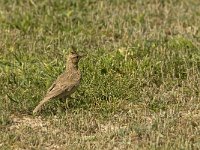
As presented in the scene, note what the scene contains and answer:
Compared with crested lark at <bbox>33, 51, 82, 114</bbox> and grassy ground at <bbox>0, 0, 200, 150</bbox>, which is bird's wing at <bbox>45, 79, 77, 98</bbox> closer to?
crested lark at <bbox>33, 51, 82, 114</bbox>

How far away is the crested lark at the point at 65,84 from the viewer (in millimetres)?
10328

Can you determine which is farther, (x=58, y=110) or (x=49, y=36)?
(x=49, y=36)

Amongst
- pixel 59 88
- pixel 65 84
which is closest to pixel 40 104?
pixel 59 88

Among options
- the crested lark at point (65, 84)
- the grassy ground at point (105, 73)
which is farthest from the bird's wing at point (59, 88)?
the grassy ground at point (105, 73)

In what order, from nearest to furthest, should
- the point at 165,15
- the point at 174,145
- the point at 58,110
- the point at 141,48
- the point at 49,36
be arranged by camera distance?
the point at 174,145
the point at 58,110
the point at 141,48
the point at 49,36
the point at 165,15

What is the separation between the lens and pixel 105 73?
11.7 meters

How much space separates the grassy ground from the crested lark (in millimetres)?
206

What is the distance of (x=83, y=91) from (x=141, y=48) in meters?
2.20

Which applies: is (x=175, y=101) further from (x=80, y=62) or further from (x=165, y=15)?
(x=165, y=15)

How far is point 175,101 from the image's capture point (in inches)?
427

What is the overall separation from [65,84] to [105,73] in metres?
1.37

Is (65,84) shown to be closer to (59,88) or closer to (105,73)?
(59,88)

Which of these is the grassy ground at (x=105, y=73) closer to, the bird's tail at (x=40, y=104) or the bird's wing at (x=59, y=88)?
the bird's tail at (x=40, y=104)

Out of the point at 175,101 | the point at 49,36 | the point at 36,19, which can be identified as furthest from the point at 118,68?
the point at 36,19
